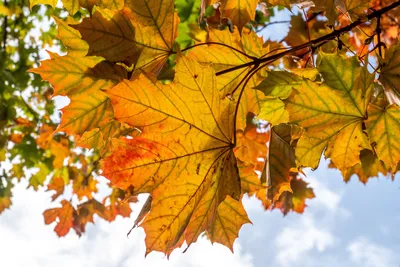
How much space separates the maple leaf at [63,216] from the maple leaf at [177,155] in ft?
7.07

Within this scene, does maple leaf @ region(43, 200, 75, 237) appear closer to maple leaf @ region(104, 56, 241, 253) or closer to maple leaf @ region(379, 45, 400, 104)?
maple leaf @ region(104, 56, 241, 253)

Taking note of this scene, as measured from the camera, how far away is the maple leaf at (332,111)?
35.7 inches

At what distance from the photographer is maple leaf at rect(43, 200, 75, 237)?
2895mm

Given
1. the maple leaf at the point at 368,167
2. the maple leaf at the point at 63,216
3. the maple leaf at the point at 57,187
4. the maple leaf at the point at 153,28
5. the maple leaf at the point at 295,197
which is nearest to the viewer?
the maple leaf at the point at 153,28

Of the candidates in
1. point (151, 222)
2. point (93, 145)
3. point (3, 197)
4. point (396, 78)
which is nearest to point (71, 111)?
point (93, 145)

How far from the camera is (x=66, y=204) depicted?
9.70 feet

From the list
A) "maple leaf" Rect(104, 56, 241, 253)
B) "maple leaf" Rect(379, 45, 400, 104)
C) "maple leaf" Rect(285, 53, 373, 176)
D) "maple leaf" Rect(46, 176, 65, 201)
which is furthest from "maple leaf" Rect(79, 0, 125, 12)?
"maple leaf" Rect(46, 176, 65, 201)

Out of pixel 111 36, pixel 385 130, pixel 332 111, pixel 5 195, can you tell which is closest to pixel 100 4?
pixel 111 36

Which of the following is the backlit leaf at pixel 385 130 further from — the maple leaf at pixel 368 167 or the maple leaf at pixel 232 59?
the maple leaf at pixel 368 167

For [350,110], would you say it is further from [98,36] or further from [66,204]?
[66,204]

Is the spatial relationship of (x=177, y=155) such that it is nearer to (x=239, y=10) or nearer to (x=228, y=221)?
(x=228, y=221)

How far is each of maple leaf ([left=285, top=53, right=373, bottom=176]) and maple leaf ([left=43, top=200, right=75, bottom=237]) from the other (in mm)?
2311

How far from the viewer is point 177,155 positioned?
953mm

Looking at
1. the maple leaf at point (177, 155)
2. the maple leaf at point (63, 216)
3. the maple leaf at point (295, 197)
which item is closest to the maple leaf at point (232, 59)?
the maple leaf at point (177, 155)
